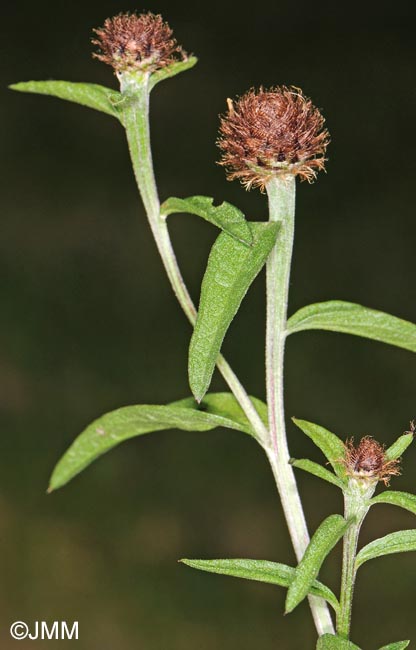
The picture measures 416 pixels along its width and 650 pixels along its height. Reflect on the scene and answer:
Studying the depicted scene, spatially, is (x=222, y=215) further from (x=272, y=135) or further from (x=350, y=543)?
(x=350, y=543)

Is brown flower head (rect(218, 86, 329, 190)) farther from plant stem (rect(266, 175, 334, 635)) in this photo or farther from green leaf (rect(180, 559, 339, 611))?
green leaf (rect(180, 559, 339, 611))

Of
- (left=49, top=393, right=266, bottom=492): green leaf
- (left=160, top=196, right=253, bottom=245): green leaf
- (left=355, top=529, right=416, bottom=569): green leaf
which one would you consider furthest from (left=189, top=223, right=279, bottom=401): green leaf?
(left=355, top=529, right=416, bottom=569): green leaf

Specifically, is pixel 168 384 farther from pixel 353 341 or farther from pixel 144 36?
pixel 144 36

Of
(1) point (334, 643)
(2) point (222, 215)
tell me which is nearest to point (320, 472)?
(1) point (334, 643)

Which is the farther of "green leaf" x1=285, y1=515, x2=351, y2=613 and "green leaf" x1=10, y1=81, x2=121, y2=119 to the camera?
"green leaf" x1=10, y1=81, x2=121, y2=119

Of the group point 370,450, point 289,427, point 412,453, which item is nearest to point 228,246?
point 370,450

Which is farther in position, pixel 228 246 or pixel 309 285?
pixel 309 285
